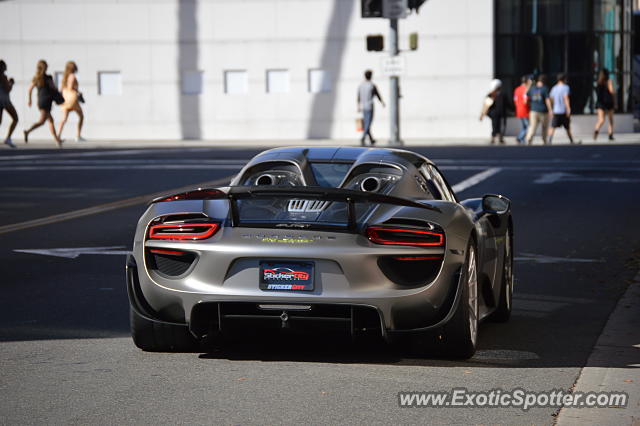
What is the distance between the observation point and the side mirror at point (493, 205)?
8016mm

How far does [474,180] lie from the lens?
21.8m

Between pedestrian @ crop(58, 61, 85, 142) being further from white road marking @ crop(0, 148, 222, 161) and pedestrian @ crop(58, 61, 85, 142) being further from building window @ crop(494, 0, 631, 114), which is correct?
building window @ crop(494, 0, 631, 114)

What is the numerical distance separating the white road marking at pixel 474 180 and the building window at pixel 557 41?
21662mm

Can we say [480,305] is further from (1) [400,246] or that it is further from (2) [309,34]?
(2) [309,34]

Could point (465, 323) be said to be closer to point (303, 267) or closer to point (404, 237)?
point (404, 237)

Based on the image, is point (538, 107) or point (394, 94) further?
point (538, 107)

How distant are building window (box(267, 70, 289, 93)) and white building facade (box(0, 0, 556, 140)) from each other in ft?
0.15

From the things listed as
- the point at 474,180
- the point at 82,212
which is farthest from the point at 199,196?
the point at 474,180

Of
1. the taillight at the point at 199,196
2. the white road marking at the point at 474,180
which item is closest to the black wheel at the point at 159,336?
the taillight at the point at 199,196

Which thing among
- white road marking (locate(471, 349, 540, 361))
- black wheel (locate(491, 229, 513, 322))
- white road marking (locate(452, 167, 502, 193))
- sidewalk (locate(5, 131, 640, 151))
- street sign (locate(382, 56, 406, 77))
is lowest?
sidewalk (locate(5, 131, 640, 151))

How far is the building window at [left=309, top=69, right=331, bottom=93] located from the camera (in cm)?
4434

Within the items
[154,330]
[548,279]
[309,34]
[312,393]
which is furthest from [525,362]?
[309,34]

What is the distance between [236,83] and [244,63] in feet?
2.39

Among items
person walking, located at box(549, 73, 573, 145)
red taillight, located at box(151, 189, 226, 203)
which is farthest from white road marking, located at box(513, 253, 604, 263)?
person walking, located at box(549, 73, 573, 145)
